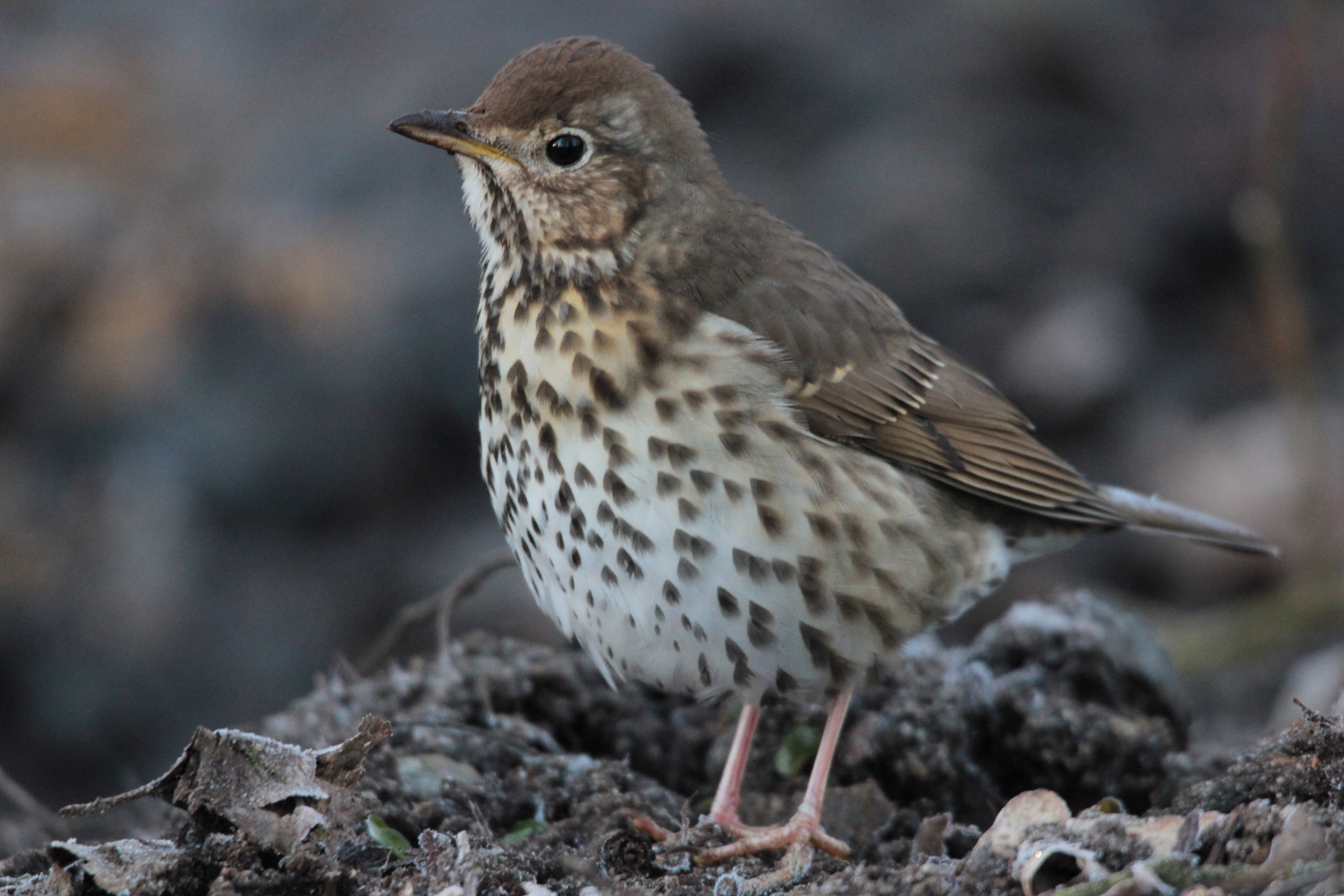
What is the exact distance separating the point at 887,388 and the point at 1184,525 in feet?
3.58

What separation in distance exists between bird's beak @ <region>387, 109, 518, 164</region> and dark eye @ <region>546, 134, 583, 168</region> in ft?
0.37

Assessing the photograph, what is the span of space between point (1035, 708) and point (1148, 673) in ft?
1.37

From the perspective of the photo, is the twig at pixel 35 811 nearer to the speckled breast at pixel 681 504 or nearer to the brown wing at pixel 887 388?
the speckled breast at pixel 681 504

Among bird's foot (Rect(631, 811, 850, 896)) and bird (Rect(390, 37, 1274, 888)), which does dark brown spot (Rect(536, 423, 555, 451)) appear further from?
bird's foot (Rect(631, 811, 850, 896))

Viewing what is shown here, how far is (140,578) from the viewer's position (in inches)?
269

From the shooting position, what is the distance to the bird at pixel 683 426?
137 inches

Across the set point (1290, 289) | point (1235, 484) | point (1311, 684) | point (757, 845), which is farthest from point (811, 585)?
point (1235, 484)

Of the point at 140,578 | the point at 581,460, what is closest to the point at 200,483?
the point at 140,578

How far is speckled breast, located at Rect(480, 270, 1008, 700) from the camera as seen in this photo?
3471mm

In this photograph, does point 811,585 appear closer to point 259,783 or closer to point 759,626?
point 759,626

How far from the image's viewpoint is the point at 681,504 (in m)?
3.45

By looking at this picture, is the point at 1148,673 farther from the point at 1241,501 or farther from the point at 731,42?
the point at 731,42

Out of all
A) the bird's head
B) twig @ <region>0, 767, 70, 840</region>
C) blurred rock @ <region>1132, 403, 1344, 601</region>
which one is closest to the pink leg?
the bird's head

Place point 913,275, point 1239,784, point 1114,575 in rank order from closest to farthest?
point 1239,784
point 1114,575
point 913,275
